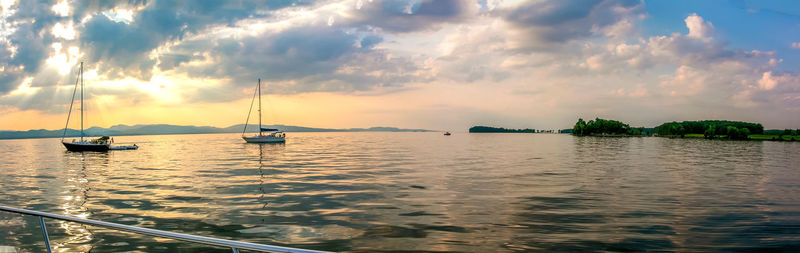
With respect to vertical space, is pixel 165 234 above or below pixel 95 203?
above

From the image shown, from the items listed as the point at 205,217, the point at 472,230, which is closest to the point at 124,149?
the point at 205,217

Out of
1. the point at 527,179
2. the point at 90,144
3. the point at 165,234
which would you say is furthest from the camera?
the point at 90,144

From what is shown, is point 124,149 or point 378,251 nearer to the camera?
point 378,251

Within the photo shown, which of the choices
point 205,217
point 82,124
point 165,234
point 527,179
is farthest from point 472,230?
point 82,124

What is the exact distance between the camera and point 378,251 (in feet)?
42.8

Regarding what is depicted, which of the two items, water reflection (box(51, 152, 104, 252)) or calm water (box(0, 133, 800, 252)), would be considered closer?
water reflection (box(51, 152, 104, 252))

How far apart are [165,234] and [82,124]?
330ft

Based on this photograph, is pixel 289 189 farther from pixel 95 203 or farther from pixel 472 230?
pixel 472 230

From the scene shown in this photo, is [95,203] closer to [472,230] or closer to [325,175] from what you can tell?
[325,175]

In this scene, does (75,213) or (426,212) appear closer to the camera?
(426,212)

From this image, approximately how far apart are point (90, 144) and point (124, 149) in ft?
33.4

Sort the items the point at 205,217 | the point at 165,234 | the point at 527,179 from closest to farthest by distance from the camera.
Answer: the point at 165,234 < the point at 205,217 < the point at 527,179

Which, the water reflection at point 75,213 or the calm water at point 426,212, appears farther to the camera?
the calm water at point 426,212

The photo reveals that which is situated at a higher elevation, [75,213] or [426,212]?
[426,212]
